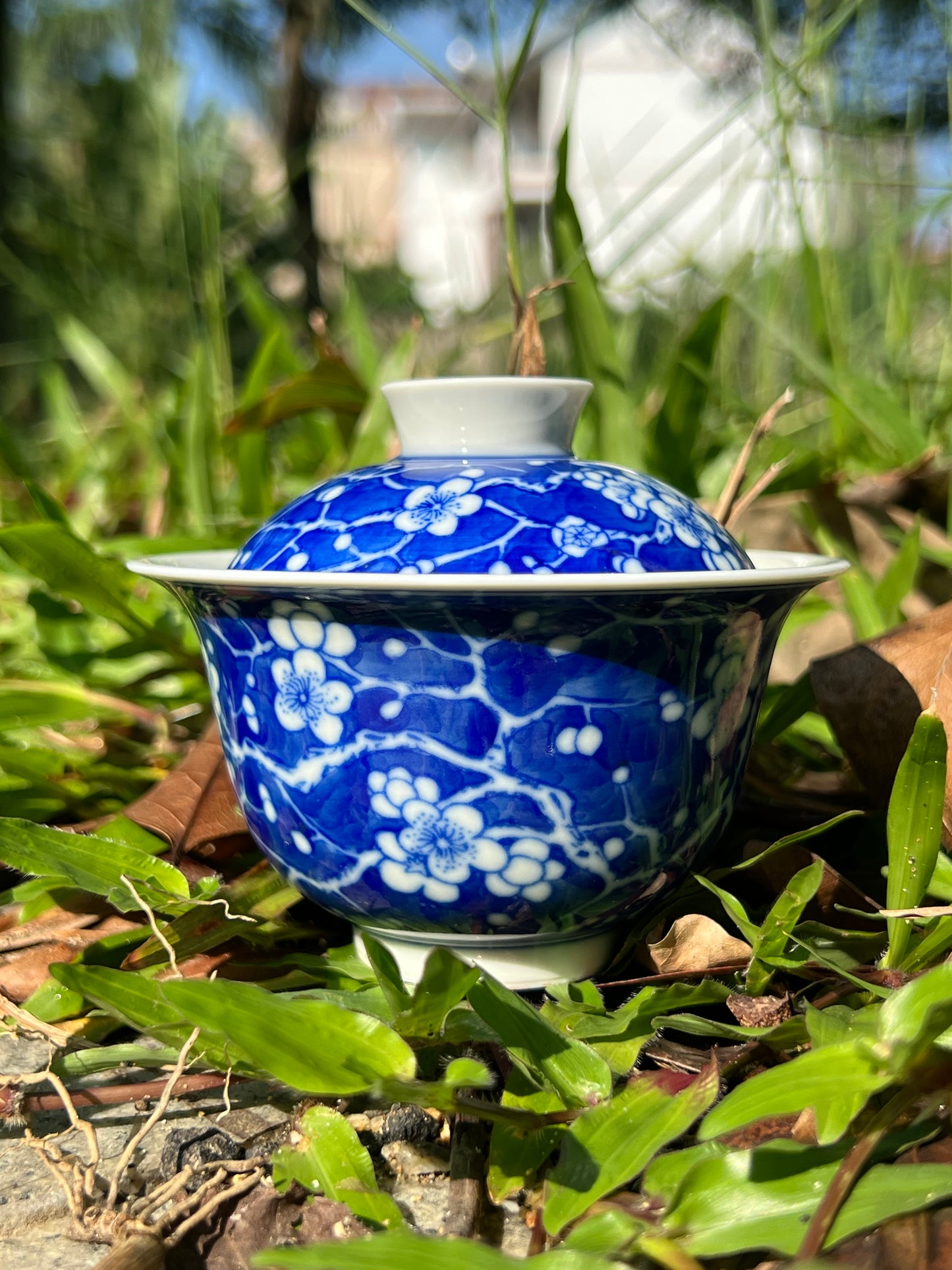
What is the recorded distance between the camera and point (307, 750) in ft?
2.62

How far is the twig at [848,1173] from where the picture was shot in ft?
1.84

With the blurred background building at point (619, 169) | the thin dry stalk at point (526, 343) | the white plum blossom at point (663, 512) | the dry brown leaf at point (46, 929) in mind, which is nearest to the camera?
the white plum blossom at point (663, 512)

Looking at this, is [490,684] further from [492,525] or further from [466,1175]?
[466,1175]

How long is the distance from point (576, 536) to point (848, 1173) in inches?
16.3

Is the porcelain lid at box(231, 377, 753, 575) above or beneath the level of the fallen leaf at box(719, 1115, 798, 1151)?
above

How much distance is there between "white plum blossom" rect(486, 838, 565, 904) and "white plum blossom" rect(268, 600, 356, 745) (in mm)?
140

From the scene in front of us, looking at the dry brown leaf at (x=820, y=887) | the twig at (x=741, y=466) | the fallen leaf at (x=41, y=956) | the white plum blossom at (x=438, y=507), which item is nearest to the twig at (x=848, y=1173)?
the dry brown leaf at (x=820, y=887)

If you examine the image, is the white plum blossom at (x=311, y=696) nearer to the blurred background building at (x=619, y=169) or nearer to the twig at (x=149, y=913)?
the twig at (x=149, y=913)

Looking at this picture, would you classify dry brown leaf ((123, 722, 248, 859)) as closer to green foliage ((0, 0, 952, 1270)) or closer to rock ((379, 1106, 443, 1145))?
green foliage ((0, 0, 952, 1270))

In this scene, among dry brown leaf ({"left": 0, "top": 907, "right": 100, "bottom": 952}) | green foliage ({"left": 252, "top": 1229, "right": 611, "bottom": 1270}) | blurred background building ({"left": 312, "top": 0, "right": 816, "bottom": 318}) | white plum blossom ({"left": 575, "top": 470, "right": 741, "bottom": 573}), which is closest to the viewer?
green foliage ({"left": 252, "top": 1229, "right": 611, "bottom": 1270})

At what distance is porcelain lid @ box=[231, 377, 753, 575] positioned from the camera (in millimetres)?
787

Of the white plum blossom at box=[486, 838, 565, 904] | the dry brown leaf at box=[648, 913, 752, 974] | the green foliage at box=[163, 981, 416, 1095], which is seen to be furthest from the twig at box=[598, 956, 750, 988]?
the green foliage at box=[163, 981, 416, 1095]

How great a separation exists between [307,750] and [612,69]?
13.0 metres

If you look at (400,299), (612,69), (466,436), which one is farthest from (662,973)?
(612,69)
